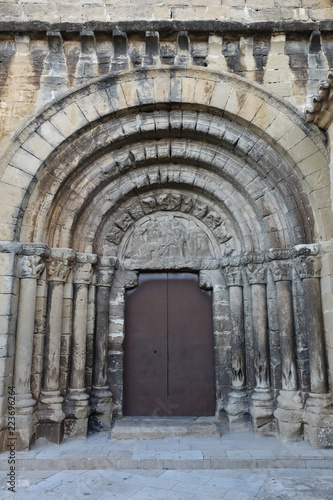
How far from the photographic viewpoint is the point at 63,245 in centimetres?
546

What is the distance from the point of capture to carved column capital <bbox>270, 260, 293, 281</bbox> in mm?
5375

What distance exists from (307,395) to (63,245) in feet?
12.6

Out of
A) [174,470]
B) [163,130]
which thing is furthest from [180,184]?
[174,470]

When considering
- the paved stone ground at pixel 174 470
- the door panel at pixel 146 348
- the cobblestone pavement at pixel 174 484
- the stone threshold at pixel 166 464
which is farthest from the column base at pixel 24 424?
the door panel at pixel 146 348

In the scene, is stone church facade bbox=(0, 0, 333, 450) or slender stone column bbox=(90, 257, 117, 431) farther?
slender stone column bbox=(90, 257, 117, 431)

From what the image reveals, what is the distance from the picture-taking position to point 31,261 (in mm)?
5031

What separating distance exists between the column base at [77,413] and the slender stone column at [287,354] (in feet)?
8.28

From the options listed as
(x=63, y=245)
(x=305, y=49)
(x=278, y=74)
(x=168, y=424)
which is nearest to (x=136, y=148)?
(x=63, y=245)

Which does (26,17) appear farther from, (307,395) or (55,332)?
(307,395)

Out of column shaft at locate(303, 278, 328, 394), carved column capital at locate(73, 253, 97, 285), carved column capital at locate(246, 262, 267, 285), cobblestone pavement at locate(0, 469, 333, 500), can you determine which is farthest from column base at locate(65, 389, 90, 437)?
column shaft at locate(303, 278, 328, 394)

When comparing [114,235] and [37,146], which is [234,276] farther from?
[37,146]

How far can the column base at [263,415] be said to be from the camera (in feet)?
16.8

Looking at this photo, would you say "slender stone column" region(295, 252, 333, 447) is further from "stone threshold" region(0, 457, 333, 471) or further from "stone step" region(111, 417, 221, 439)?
"stone step" region(111, 417, 221, 439)

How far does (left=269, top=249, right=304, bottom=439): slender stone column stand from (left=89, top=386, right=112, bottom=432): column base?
7.54 feet
